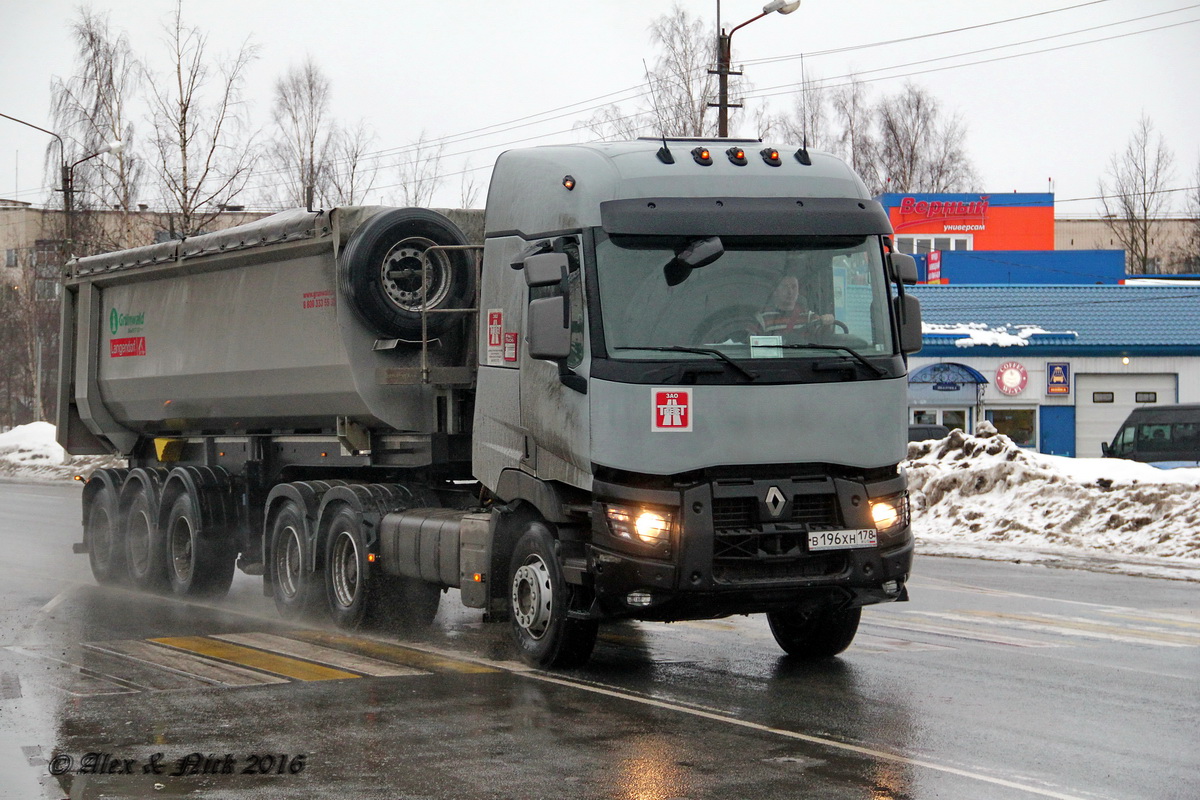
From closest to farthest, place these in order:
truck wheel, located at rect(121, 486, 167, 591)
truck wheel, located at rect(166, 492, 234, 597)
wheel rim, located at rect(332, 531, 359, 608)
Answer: wheel rim, located at rect(332, 531, 359, 608) < truck wheel, located at rect(166, 492, 234, 597) < truck wheel, located at rect(121, 486, 167, 591)

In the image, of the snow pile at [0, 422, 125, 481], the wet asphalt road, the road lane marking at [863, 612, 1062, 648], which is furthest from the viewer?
the snow pile at [0, 422, 125, 481]

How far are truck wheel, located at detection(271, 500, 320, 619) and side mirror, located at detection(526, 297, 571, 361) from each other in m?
4.44

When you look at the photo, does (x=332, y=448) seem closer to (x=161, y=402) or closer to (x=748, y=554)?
(x=161, y=402)

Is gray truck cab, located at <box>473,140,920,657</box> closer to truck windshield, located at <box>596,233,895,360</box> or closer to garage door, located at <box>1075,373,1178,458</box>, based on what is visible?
truck windshield, located at <box>596,233,895,360</box>

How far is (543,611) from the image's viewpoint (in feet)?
32.4

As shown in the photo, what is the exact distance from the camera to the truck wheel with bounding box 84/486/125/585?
1641cm

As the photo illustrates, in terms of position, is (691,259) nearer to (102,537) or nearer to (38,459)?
(102,537)

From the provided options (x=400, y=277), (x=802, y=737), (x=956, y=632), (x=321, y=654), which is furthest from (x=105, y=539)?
(x=802, y=737)

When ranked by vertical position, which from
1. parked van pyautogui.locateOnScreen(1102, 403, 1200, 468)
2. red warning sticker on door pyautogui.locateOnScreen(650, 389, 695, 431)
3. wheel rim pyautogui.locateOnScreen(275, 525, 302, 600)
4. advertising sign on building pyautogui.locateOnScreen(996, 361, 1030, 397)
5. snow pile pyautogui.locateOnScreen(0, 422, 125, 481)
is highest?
advertising sign on building pyautogui.locateOnScreen(996, 361, 1030, 397)

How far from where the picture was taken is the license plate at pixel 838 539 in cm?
918

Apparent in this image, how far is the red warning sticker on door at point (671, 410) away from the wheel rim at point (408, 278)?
3.36 m

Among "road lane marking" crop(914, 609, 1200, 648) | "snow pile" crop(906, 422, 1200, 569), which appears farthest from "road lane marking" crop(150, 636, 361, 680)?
"snow pile" crop(906, 422, 1200, 569)

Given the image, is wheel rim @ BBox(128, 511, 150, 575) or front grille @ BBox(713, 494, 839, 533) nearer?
front grille @ BBox(713, 494, 839, 533)

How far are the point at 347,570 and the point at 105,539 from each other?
17.4 ft
